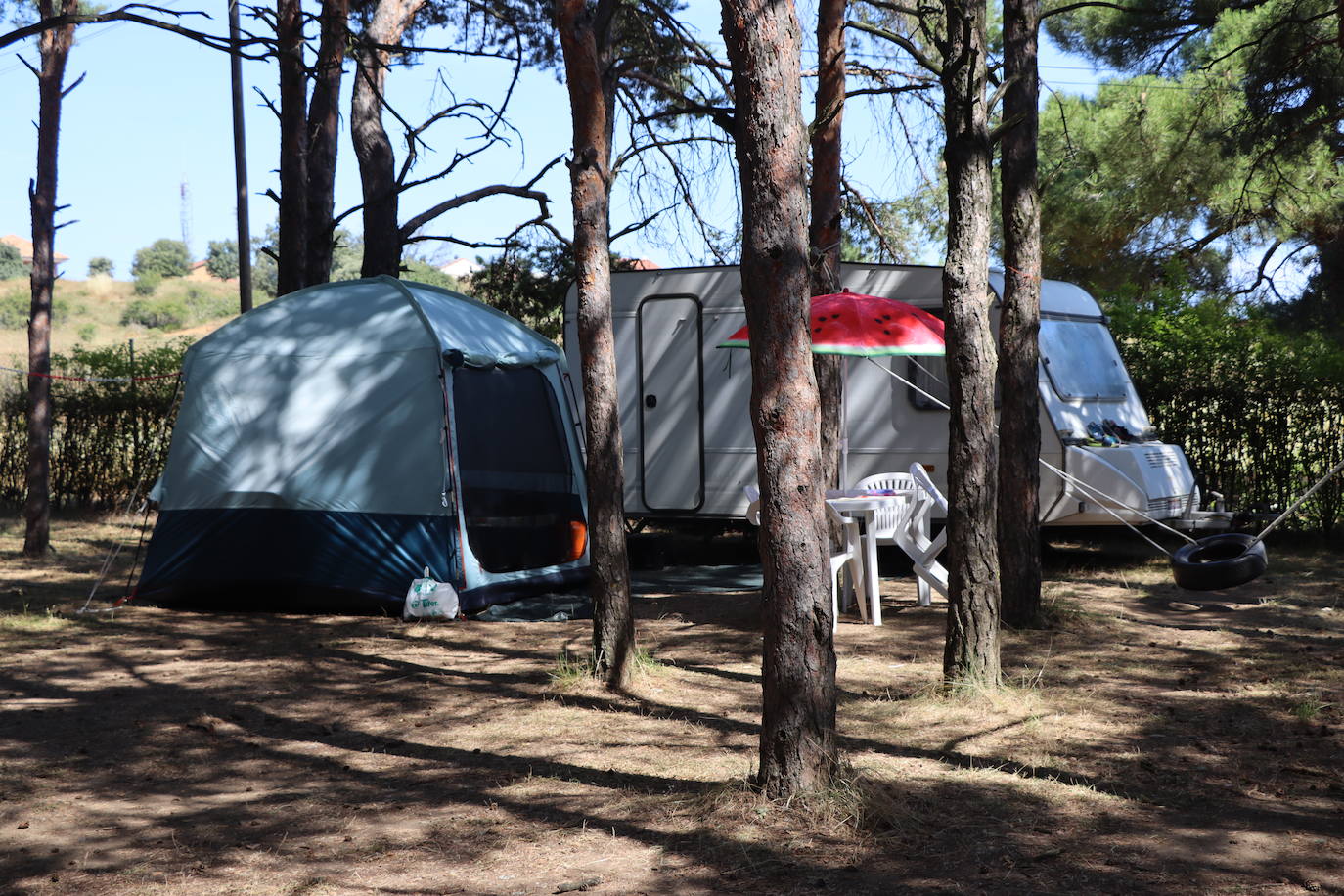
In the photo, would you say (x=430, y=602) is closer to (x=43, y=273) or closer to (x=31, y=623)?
(x=31, y=623)

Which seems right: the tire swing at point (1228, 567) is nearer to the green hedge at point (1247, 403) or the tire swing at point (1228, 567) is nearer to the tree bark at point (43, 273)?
the green hedge at point (1247, 403)

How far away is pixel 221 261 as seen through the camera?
213 feet

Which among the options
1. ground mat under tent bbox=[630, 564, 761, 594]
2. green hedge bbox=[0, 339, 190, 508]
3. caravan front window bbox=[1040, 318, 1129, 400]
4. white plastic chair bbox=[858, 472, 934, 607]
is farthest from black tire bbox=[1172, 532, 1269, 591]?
green hedge bbox=[0, 339, 190, 508]

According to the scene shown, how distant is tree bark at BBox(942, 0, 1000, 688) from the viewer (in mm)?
5617

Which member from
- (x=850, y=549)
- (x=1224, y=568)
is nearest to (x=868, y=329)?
(x=850, y=549)

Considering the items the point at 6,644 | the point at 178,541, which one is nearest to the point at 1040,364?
the point at 178,541

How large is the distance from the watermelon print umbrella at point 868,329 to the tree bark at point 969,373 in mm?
1545

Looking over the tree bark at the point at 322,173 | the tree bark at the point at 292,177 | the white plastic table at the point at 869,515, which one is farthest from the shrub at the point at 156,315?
the white plastic table at the point at 869,515

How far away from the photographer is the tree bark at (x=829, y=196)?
802 centimetres

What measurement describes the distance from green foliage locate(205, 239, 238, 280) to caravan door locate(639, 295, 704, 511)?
55592 millimetres

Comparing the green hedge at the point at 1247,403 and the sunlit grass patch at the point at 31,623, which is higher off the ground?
the green hedge at the point at 1247,403

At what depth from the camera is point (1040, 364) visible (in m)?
9.56

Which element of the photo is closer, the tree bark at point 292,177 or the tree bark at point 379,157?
the tree bark at point 292,177

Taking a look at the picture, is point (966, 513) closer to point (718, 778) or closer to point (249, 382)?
point (718, 778)
